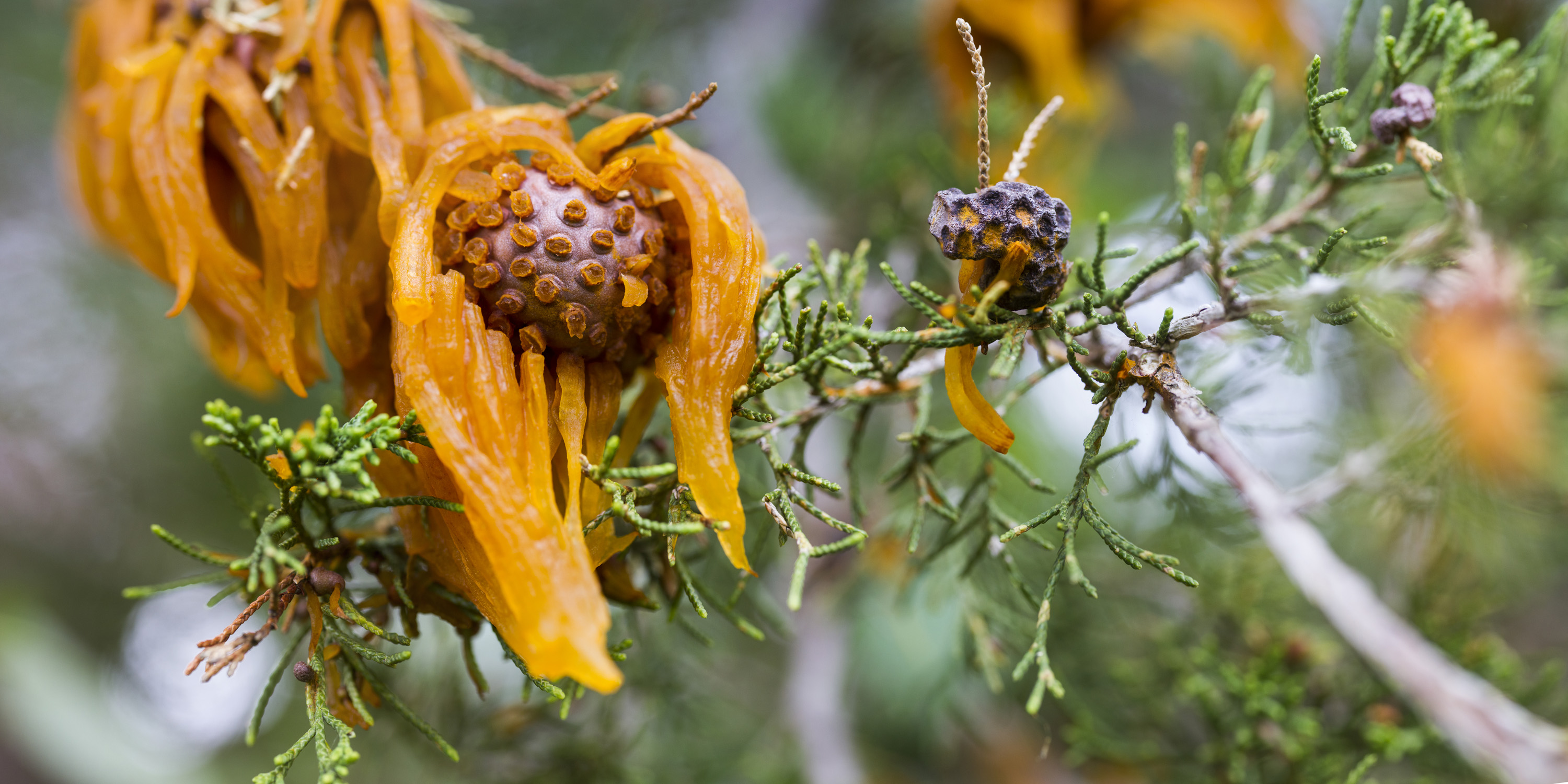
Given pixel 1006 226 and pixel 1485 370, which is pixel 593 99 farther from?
pixel 1485 370

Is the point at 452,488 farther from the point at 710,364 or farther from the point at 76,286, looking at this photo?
the point at 76,286

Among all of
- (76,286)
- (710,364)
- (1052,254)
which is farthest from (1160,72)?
(76,286)

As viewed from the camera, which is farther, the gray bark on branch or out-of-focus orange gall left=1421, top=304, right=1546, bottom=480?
out-of-focus orange gall left=1421, top=304, right=1546, bottom=480

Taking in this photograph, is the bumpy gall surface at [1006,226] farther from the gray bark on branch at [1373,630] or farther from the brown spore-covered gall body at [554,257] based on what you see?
the brown spore-covered gall body at [554,257]

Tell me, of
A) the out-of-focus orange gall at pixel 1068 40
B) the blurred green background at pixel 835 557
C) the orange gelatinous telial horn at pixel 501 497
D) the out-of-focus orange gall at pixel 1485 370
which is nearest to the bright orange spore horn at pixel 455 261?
the orange gelatinous telial horn at pixel 501 497

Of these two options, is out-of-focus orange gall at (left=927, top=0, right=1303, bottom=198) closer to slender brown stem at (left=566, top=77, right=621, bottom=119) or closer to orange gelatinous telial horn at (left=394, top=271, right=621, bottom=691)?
slender brown stem at (left=566, top=77, right=621, bottom=119)

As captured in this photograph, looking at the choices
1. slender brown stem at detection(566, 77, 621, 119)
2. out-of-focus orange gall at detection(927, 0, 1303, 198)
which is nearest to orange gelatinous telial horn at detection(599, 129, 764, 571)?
slender brown stem at detection(566, 77, 621, 119)

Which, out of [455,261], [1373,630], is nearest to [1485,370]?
[1373,630]
